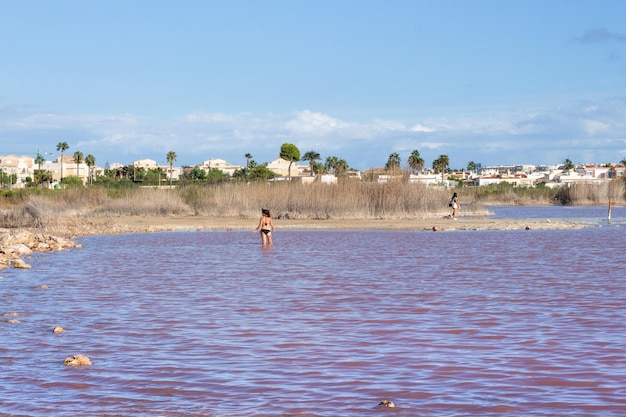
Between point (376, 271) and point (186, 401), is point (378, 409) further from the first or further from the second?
point (376, 271)

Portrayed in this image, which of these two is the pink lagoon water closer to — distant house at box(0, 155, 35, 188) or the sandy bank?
the sandy bank

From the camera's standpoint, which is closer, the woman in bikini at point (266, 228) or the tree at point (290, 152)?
the woman in bikini at point (266, 228)

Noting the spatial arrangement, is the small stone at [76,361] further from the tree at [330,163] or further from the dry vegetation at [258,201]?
the tree at [330,163]

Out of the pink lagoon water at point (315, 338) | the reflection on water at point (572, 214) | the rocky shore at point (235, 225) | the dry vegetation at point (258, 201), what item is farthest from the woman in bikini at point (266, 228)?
the reflection on water at point (572, 214)

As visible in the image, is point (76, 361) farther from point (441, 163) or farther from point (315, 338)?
point (441, 163)

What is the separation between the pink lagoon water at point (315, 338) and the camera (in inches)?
308

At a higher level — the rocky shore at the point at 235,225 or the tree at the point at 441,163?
the tree at the point at 441,163

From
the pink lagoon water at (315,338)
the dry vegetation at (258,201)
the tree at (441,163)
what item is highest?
the tree at (441,163)

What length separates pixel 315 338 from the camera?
1108 cm

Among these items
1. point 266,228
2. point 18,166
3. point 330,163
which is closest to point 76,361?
point 266,228

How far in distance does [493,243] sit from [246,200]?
1839 centimetres

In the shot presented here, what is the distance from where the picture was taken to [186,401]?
7.83 metres

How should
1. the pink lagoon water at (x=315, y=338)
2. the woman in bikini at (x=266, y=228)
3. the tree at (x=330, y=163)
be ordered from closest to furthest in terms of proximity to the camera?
the pink lagoon water at (x=315, y=338) → the woman in bikini at (x=266, y=228) → the tree at (x=330, y=163)

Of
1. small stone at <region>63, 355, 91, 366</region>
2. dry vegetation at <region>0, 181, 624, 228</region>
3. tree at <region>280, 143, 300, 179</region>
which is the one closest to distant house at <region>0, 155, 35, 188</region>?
tree at <region>280, 143, 300, 179</region>
